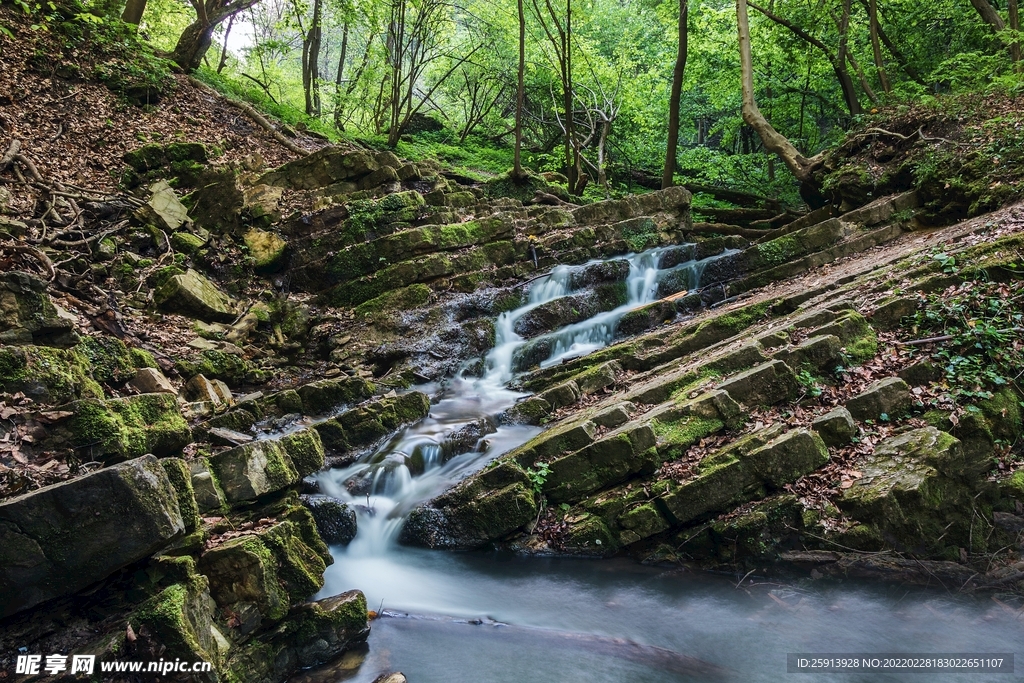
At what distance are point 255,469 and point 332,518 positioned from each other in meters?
1.32

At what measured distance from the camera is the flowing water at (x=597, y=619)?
525 centimetres

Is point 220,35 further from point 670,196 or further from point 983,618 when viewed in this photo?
point 983,618

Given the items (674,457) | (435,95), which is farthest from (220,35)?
(674,457)

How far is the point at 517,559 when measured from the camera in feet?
21.9

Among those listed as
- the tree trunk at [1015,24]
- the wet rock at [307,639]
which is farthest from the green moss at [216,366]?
the tree trunk at [1015,24]

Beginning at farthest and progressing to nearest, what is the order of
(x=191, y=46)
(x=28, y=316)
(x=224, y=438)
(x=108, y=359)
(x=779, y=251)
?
(x=191, y=46), (x=779, y=251), (x=108, y=359), (x=224, y=438), (x=28, y=316)

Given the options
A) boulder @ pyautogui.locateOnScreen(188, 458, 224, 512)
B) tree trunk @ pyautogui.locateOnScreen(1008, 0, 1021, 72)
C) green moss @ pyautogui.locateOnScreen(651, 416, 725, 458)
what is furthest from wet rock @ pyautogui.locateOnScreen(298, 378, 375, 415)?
tree trunk @ pyautogui.locateOnScreen(1008, 0, 1021, 72)

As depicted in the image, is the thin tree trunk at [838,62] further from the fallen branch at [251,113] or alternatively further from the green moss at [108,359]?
the green moss at [108,359]

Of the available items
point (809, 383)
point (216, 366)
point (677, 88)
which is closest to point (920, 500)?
point (809, 383)

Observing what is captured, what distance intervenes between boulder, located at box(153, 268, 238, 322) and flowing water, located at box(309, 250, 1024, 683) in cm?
496

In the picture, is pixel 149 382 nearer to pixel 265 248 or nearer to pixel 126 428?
pixel 126 428

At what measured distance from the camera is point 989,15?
47.7ft

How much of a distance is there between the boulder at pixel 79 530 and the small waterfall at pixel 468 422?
8.76ft

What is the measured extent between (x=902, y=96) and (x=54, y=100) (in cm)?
2006
